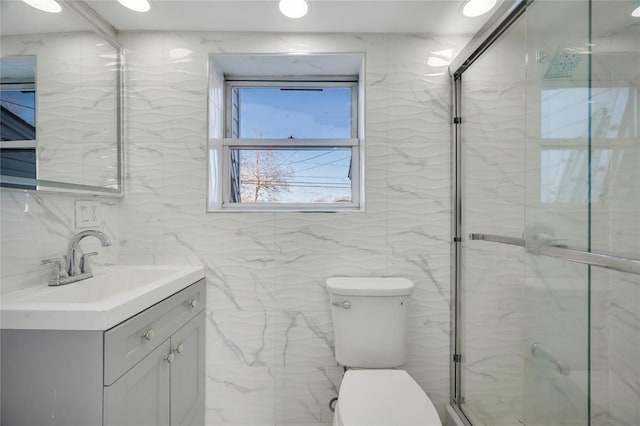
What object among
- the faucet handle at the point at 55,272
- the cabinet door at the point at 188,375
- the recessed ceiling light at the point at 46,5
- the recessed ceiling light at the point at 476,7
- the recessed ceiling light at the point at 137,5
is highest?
the recessed ceiling light at the point at 137,5

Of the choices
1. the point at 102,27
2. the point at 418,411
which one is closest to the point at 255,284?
the point at 418,411

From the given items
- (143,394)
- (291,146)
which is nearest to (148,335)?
(143,394)

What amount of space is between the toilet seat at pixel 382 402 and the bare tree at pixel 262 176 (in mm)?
1074

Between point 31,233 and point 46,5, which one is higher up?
point 46,5

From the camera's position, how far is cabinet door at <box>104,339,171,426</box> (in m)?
0.91

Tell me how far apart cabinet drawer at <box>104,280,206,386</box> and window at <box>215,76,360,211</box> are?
2.24 feet

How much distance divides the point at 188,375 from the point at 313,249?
0.81 meters

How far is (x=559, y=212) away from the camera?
95cm

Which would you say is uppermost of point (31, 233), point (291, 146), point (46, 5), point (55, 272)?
point (46, 5)

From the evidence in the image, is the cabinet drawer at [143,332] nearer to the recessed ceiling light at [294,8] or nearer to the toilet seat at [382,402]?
the toilet seat at [382,402]

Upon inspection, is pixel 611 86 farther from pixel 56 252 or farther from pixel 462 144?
pixel 56 252

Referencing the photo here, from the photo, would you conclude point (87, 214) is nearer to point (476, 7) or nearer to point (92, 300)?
point (92, 300)

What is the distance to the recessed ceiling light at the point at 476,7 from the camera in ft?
4.37

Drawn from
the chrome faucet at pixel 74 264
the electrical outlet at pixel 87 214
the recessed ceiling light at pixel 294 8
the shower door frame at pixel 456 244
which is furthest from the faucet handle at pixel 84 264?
the shower door frame at pixel 456 244
